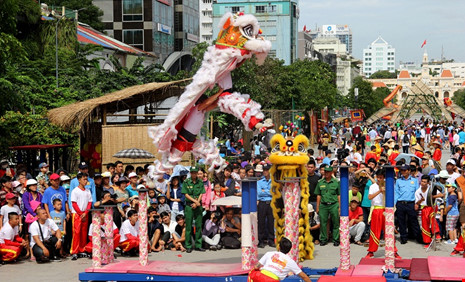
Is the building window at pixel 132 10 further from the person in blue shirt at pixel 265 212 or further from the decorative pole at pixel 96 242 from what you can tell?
the decorative pole at pixel 96 242

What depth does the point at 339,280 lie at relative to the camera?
436 inches

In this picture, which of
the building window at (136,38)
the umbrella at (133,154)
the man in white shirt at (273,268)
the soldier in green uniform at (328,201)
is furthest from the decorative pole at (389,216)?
the building window at (136,38)

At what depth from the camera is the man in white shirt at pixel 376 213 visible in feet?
46.8

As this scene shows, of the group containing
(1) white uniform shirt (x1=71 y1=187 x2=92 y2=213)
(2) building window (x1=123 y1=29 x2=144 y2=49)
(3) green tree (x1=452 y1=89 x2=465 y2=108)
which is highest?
(2) building window (x1=123 y1=29 x2=144 y2=49)

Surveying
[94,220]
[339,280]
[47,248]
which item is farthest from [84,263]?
[339,280]

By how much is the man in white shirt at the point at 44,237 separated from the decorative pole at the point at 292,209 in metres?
4.50

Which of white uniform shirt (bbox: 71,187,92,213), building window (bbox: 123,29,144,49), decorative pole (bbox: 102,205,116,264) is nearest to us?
decorative pole (bbox: 102,205,116,264)

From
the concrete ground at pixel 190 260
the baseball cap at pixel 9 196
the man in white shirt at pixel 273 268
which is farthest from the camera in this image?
the baseball cap at pixel 9 196

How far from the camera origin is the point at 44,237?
1433 centimetres

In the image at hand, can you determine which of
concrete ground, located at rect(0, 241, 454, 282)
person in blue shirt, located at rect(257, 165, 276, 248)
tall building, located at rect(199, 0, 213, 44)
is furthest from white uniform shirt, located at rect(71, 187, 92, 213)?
tall building, located at rect(199, 0, 213, 44)

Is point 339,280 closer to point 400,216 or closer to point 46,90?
point 400,216

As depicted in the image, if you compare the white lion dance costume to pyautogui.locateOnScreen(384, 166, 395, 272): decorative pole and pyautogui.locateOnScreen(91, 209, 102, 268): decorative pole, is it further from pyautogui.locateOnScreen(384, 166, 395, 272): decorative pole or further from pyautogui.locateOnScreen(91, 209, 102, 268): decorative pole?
pyautogui.locateOnScreen(384, 166, 395, 272): decorative pole

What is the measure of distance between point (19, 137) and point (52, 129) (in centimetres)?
121

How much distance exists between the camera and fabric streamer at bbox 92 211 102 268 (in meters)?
12.6
